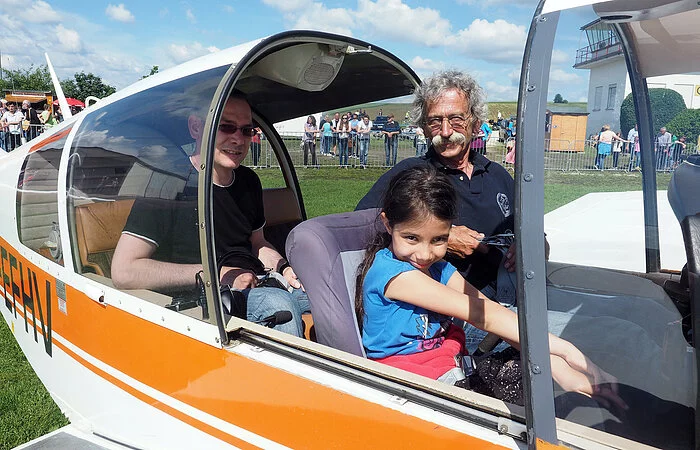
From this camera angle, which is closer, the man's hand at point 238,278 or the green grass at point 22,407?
the man's hand at point 238,278

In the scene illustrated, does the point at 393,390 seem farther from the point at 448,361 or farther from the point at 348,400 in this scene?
the point at 448,361

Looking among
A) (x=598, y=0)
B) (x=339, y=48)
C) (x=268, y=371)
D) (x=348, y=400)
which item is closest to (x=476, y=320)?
(x=348, y=400)

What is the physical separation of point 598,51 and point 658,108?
0.47 m

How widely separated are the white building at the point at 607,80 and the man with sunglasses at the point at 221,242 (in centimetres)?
113

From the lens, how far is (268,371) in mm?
1574

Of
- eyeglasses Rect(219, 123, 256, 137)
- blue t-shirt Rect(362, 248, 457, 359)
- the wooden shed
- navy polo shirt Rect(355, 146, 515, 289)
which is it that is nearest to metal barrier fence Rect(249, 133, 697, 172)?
the wooden shed

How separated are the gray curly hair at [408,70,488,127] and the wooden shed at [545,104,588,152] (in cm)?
124

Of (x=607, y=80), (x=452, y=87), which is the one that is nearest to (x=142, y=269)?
(x=452, y=87)

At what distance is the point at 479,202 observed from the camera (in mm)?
2453

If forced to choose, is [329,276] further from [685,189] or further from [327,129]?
[327,129]

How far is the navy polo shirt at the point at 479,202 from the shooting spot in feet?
7.85

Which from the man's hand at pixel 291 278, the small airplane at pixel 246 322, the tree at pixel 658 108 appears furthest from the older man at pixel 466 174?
the tree at pixel 658 108

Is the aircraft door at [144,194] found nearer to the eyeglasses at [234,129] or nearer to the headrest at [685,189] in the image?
the eyeglasses at [234,129]

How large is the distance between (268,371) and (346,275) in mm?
433
